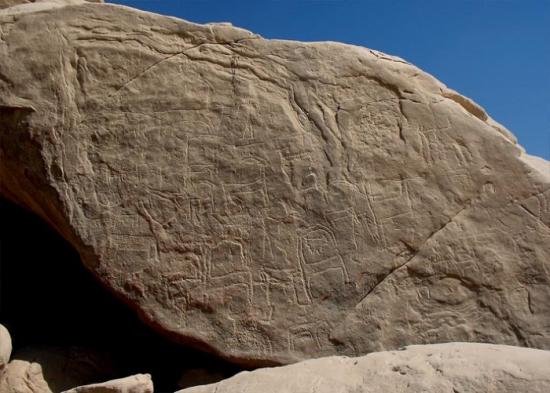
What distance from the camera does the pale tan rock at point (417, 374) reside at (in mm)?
3762

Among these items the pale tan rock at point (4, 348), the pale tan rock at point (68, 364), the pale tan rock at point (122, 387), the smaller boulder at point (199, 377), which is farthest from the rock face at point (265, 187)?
the pale tan rock at point (122, 387)

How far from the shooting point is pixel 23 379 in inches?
198

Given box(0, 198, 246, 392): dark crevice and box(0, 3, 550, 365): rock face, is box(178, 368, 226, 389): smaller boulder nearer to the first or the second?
box(0, 198, 246, 392): dark crevice

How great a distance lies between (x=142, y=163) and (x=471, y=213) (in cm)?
265

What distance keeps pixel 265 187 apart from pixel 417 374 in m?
2.08

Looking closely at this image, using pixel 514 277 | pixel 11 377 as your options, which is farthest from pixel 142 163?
pixel 514 277

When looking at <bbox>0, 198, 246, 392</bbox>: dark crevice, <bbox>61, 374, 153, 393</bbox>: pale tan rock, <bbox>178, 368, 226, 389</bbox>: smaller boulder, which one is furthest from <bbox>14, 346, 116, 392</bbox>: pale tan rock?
<bbox>61, 374, 153, 393</bbox>: pale tan rock

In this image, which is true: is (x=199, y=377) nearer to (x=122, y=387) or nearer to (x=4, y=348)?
→ (x=122, y=387)

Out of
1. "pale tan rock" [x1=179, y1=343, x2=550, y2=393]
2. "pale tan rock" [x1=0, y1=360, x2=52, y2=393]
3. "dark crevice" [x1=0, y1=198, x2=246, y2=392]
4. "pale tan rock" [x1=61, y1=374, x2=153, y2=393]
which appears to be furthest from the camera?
"dark crevice" [x1=0, y1=198, x2=246, y2=392]

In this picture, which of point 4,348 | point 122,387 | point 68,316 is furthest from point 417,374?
point 68,316

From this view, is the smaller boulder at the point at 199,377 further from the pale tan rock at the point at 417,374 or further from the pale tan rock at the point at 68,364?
the pale tan rock at the point at 417,374

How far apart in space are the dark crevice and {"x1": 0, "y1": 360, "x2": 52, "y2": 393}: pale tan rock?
0.22m

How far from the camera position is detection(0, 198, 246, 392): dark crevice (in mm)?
5668

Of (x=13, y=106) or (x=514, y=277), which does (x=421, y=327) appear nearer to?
(x=514, y=277)
